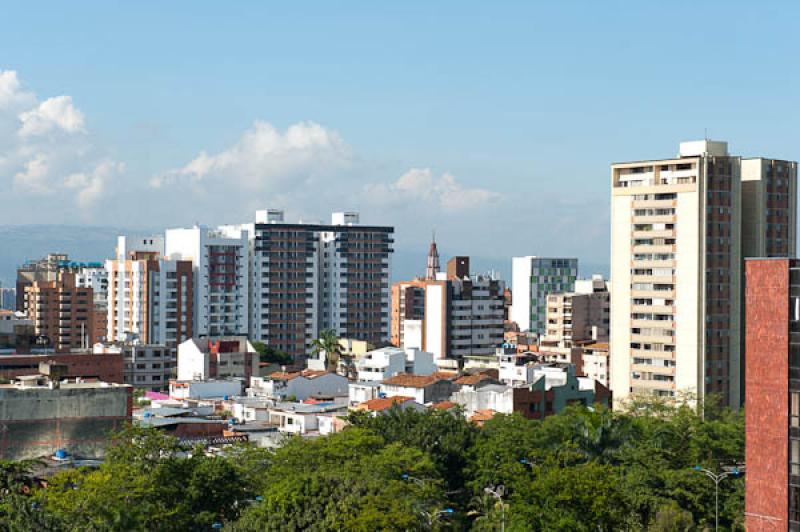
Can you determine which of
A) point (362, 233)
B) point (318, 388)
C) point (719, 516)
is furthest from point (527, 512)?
point (362, 233)

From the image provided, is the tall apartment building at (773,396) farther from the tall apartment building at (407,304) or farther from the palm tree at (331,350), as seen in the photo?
the tall apartment building at (407,304)

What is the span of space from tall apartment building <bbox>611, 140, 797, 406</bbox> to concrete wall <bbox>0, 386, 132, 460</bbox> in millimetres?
41915

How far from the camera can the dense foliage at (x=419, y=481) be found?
4859 centimetres

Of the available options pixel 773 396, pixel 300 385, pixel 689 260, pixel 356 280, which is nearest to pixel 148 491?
pixel 773 396

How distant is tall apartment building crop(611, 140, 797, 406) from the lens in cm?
9138

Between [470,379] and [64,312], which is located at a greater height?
[64,312]

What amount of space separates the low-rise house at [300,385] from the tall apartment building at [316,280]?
4677cm

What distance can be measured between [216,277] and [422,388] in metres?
66.8

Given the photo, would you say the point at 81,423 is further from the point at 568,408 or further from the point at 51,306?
the point at 51,306

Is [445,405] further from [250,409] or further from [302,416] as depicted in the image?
[250,409]

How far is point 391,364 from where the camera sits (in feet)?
388

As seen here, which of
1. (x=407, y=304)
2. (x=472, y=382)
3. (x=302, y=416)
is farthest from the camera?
(x=407, y=304)

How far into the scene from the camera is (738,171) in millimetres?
92562

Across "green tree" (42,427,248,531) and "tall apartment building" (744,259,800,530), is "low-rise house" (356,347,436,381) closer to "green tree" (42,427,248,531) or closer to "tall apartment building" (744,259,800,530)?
"green tree" (42,427,248,531)
